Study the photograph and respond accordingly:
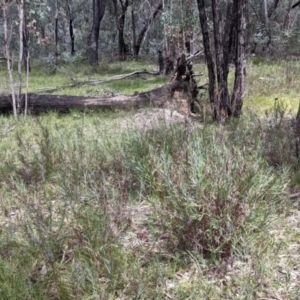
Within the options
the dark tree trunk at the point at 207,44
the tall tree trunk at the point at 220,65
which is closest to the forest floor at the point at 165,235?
the tall tree trunk at the point at 220,65

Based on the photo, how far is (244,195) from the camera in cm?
277

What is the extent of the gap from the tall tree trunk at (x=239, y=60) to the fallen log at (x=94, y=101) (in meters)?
1.31

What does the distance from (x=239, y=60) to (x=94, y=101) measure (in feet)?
9.53

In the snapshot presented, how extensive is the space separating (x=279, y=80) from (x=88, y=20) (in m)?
25.7

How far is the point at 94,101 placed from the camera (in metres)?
7.68

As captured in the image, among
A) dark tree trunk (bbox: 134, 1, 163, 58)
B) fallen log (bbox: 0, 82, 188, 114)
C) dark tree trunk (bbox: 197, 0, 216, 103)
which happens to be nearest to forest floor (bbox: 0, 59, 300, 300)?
dark tree trunk (bbox: 197, 0, 216, 103)

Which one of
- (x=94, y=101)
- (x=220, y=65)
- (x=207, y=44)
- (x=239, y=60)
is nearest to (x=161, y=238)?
(x=220, y=65)

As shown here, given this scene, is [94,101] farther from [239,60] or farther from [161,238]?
[161,238]

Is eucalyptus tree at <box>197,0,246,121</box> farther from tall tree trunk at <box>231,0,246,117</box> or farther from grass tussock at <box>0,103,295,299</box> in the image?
grass tussock at <box>0,103,295,299</box>

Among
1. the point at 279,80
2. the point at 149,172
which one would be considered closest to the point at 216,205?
the point at 149,172

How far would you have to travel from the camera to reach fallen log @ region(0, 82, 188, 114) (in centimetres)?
746

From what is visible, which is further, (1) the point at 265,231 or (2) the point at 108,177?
(2) the point at 108,177

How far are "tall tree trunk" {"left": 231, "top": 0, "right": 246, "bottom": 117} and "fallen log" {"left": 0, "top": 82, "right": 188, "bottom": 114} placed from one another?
1.31 meters

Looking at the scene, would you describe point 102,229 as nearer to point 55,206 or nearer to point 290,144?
point 55,206
